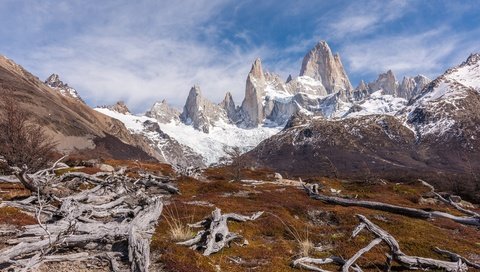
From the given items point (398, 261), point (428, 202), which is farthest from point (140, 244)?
point (428, 202)

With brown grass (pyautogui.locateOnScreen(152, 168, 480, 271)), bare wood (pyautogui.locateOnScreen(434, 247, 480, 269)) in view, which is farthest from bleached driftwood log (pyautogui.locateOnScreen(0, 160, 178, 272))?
bare wood (pyautogui.locateOnScreen(434, 247, 480, 269))

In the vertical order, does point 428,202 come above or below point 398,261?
below

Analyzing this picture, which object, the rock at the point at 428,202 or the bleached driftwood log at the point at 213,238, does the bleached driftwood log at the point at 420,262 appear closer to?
the bleached driftwood log at the point at 213,238

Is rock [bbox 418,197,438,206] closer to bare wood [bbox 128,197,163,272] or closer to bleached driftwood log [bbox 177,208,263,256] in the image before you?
bleached driftwood log [bbox 177,208,263,256]

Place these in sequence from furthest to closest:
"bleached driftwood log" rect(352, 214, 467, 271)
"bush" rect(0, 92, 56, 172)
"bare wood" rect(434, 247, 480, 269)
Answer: "bush" rect(0, 92, 56, 172) → "bare wood" rect(434, 247, 480, 269) → "bleached driftwood log" rect(352, 214, 467, 271)

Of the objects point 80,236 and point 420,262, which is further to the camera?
point 420,262

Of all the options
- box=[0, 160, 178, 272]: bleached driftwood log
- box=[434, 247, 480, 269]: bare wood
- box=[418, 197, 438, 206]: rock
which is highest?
box=[0, 160, 178, 272]: bleached driftwood log

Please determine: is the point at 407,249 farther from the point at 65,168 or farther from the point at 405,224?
the point at 65,168

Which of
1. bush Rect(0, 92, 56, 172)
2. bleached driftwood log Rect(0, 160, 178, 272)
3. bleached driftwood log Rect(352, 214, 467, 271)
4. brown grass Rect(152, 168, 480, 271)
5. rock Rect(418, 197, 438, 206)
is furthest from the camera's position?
rock Rect(418, 197, 438, 206)

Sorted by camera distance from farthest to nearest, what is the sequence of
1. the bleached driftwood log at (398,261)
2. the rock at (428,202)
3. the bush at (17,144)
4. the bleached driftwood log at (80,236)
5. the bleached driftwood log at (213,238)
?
the rock at (428,202) → the bush at (17,144) → the bleached driftwood log at (213,238) → the bleached driftwood log at (398,261) → the bleached driftwood log at (80,236)

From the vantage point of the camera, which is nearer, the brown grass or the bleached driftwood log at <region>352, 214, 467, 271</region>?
the brown grass

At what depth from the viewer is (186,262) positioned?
12.1 metres

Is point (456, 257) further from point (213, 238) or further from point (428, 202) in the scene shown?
point (428, 202)

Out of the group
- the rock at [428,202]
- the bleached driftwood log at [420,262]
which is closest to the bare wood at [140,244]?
the bleached driftwood log at [420,262]
